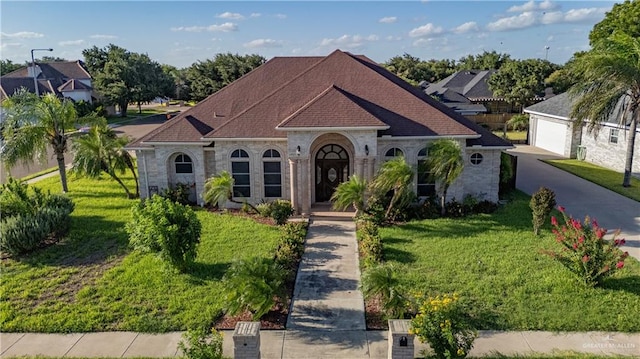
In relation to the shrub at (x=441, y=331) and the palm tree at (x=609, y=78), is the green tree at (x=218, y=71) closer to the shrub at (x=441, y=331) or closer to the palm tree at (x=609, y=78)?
the palm tree at (x=609, y=78)

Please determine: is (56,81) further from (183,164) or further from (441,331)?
(441,331)

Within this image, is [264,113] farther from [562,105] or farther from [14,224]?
[562,105]

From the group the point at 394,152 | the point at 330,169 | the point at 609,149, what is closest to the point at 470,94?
the point at 609,149

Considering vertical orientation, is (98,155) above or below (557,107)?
below

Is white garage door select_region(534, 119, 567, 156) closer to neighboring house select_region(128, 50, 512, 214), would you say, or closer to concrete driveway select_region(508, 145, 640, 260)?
concrete driveway select_region(508, 145, 640, 260)

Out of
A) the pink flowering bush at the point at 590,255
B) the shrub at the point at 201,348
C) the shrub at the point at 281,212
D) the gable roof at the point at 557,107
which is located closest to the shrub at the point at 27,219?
the shrub at the point at 281,212

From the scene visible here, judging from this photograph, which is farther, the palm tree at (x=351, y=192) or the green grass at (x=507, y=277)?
the palm tree at (x=351, y=192)

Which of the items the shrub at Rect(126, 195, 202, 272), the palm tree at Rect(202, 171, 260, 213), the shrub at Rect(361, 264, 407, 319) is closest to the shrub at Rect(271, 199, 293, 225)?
the palm tree at Rect(202, 171, 260, 213)
